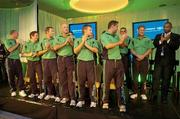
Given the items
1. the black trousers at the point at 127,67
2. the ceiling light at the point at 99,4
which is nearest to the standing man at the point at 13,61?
the ceiling light at the point at 99,4

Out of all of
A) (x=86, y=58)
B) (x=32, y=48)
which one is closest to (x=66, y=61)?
(x=86, y=58)

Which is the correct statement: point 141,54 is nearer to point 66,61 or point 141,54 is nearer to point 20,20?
point 66,61

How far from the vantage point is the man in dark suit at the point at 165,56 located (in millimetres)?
3486

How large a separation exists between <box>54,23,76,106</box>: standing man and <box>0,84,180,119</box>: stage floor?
0.24 metres

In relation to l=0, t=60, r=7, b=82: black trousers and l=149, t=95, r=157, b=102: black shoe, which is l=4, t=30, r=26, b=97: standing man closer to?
l=0, t=60, r=7, b=82: black trousers

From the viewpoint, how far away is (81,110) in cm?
327

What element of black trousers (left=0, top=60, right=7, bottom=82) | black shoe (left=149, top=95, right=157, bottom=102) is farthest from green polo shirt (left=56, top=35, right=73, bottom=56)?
black trousers (left=0, top=60, right=7, bottom=82)

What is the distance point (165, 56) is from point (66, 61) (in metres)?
1.63

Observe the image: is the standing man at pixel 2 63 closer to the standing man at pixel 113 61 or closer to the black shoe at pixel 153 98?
the standing man at pixel 113 61

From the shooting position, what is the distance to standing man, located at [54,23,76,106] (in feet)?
11.8

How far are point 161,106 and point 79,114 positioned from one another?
129 centimetres

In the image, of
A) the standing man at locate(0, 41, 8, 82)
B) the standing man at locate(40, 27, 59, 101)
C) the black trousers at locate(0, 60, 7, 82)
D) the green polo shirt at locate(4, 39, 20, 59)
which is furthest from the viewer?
the black trousers at locate(0, 60, 7, 82)

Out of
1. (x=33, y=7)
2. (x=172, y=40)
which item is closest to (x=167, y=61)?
(x=172, y=40)

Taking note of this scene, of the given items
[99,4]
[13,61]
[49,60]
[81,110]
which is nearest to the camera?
[81,110]
